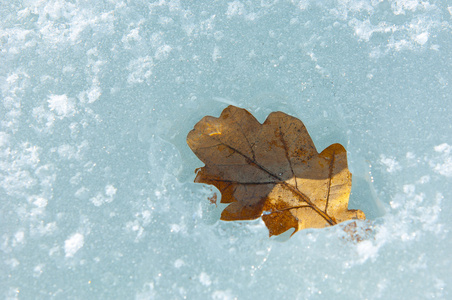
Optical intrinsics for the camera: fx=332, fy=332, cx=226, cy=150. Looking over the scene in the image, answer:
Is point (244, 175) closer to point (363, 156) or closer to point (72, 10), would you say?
point (363, 156)

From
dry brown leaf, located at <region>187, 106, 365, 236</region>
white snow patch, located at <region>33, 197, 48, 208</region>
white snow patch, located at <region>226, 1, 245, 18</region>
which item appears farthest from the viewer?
white snow patch, located at <region>226, 1, 245, 18</region>

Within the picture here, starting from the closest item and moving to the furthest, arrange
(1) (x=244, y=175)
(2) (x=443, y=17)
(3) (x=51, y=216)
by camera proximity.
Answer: (1) (x=244, y=175) < (3) (x=51, y=216) < (2) (x=443, y=17)

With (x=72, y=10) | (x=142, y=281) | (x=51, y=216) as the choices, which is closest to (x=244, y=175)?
(x=142, y=281)

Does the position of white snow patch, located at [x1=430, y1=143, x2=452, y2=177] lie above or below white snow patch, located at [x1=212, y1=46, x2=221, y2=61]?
below

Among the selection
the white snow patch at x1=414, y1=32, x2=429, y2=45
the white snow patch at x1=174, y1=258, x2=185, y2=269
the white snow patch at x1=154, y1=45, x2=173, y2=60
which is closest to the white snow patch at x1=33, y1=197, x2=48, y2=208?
the white snow patch at x1=174, y1=258, x2=185, y2=269

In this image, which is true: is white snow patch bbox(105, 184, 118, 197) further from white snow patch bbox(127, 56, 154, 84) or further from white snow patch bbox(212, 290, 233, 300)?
white snow patch bbox(212, 290, 233, 300)

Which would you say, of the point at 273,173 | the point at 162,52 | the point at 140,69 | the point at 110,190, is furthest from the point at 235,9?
the point at 110,190

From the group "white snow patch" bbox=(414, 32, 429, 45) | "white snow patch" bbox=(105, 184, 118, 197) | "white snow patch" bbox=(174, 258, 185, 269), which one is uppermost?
"white snow patch" bbox=(414, 32, 429, 45)

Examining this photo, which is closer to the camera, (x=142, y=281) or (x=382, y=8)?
(x=142, y=281)
